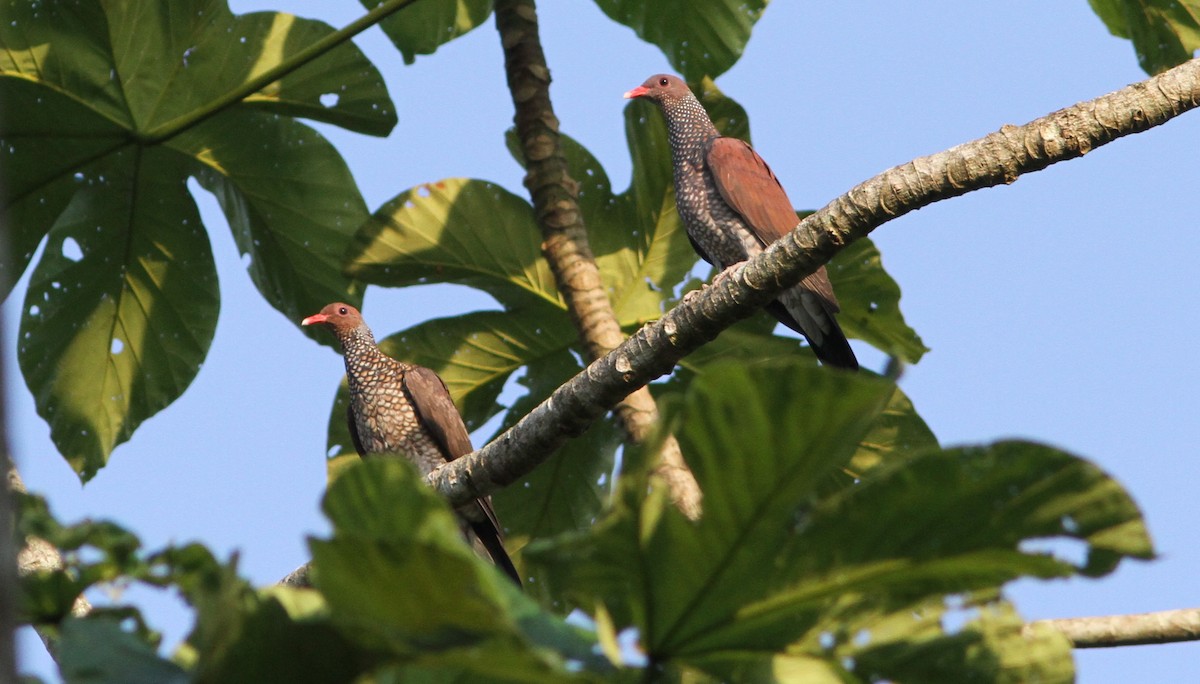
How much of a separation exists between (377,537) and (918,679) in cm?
63

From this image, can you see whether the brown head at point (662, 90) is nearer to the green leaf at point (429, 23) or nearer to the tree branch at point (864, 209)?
the green leaf at point (429, 23)

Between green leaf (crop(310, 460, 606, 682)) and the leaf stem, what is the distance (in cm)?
357

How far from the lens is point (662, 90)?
18.7ft

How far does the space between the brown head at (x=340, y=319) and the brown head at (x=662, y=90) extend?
1601 millimetres

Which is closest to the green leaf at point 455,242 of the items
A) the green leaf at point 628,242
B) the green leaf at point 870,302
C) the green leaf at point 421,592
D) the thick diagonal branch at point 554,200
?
the thick diagonal branch at point 554,200

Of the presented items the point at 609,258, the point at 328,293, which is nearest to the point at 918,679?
the point at 609,258

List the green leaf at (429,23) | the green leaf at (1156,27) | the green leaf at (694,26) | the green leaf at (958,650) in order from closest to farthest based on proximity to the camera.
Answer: the green leaf at (958,650) → the green leaf at (1156,27) → the green leaf at (694,26) → the green leaf at (429,23)

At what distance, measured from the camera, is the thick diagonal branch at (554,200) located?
178 inches

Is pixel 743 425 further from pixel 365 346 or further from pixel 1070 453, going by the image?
pixel 365 346

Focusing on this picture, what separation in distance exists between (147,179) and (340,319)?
1.06 meters

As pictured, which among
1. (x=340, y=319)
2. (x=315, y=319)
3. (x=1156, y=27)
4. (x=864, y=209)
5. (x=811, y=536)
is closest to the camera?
(x=811, y=536)

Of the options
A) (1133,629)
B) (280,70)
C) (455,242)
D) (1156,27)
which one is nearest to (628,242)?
(455,242)

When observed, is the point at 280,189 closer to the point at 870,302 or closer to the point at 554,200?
the point at 554,200

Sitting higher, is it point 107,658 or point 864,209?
point 864,209
